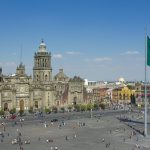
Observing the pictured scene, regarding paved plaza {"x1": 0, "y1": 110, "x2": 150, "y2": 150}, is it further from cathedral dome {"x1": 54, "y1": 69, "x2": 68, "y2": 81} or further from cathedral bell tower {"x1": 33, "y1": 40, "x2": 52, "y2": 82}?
cathedral dome {"x1": 54, "y1": 69, "x2": 68, "y2": 81}

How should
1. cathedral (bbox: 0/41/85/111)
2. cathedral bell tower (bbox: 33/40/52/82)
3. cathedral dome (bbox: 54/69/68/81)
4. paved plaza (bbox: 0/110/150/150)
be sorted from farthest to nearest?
cathedral dome (bbox: 54/69/68/81)
cathedral bell tower (bbox: 33/40/52/82)
cathedral (bbox: 0/41/85/111)
paved plaza (bbox: 0/110/150/150)

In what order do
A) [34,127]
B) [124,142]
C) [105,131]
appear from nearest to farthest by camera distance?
1. [124,142]
2. [105,131]
3. [34,127]

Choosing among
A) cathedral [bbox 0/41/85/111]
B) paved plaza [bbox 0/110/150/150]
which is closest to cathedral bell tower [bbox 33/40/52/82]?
cathedral [bbox 0/41/85/111]

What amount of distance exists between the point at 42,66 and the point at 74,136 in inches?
2477

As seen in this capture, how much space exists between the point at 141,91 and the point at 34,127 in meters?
96.3

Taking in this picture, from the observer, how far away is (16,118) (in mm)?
105812

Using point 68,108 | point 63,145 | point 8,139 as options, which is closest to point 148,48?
point 63,145

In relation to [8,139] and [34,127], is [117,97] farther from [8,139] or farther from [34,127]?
[8,139]

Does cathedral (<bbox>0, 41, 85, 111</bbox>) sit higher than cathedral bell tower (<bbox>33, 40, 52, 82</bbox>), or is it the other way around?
cathedral bell tower (<bbox>33, 40, 52, 82</bbox>)

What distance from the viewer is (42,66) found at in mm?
134500

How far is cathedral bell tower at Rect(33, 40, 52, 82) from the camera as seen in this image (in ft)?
441

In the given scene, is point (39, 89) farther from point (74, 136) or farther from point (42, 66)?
point (74, 136)

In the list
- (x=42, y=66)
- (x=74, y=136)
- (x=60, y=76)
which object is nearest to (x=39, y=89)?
(x=42, y=66)

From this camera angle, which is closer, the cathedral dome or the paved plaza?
the paved plaza
